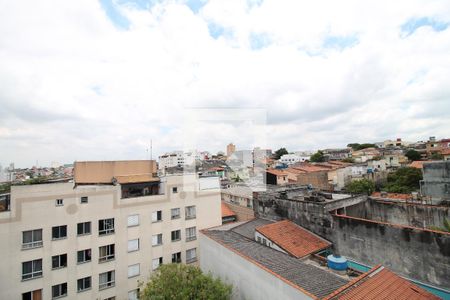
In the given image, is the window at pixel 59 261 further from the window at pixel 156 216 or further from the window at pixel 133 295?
the window at pixel 156 216

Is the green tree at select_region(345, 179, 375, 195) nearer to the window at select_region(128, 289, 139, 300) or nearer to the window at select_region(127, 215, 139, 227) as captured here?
the window at select_region(127, 215, 139, 227)

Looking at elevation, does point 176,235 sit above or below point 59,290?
above

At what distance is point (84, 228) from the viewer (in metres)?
14.2

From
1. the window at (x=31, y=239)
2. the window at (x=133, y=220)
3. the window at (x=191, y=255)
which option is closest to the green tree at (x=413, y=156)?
the window at (x=191, y=255)

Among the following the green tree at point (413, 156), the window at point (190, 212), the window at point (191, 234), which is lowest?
the window at point (191, 234)

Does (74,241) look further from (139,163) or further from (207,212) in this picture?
(207,212)

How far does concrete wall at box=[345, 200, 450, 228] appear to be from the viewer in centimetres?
1330

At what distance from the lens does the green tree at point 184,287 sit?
996 centimetres

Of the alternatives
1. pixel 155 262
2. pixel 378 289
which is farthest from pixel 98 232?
pixel 378 289

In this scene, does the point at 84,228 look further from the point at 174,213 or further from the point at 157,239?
the point at 174,213

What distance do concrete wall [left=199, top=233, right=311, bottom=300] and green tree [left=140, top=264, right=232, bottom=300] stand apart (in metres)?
0.74

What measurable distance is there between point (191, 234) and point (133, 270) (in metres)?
4.70

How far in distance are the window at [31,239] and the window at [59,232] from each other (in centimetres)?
62

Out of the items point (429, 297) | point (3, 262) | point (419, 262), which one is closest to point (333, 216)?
point (419, 262)
